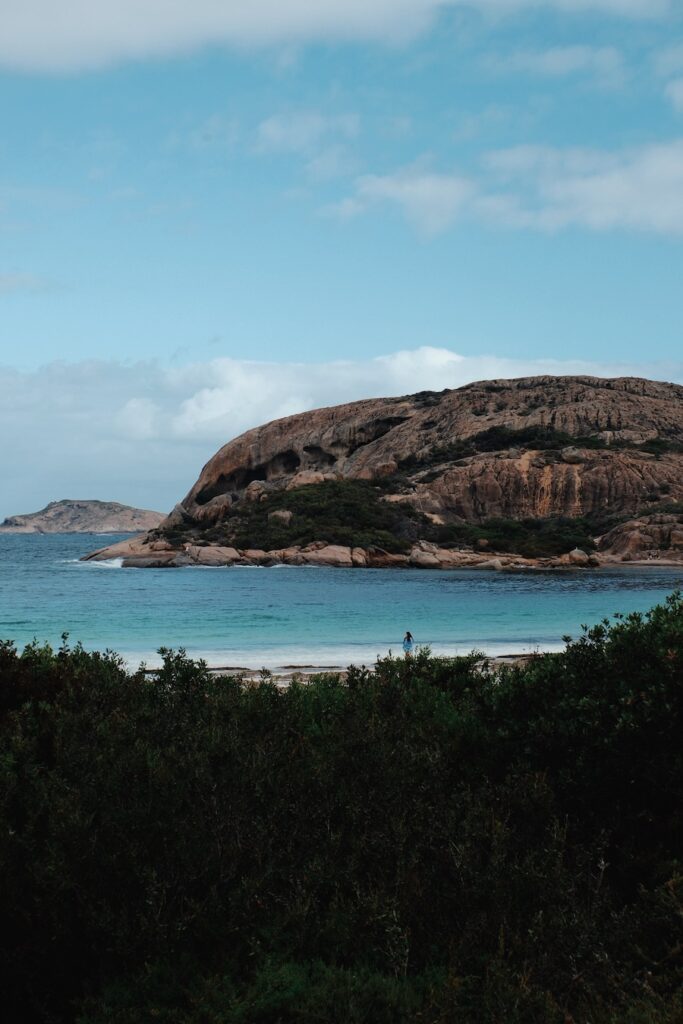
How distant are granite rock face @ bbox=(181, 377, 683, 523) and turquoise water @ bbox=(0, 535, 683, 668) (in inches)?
1018

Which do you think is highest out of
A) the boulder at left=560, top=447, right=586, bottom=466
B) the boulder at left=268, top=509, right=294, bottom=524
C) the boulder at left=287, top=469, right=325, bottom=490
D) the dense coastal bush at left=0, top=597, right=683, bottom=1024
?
the boulder at left=560, top=447, right=586, bottom=466

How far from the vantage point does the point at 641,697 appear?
675 cm

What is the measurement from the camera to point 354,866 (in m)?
5.45

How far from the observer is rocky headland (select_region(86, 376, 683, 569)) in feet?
265

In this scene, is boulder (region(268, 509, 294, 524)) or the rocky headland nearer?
the rocky headland

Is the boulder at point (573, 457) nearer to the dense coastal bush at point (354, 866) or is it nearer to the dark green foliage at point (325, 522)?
the dark green foliage at point (325, 522)

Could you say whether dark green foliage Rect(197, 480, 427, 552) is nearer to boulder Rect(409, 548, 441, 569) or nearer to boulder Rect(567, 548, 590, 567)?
boulder Rect(409, 548, 441, 569)

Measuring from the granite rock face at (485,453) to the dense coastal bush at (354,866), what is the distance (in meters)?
87.0

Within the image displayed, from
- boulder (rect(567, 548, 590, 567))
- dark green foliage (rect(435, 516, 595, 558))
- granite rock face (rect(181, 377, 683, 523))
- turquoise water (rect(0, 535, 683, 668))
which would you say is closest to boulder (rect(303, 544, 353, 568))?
turquoise water (rect(0, 535, 683, 668))

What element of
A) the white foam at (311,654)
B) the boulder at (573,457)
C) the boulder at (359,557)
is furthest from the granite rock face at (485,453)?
the white foam at (311,654)

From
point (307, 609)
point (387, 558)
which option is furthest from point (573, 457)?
point (307, 609)

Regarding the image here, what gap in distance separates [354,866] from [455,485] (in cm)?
9407

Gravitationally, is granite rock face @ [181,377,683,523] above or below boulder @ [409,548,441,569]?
above

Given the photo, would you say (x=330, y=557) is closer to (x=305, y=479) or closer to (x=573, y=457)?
(x=305, y=479)
